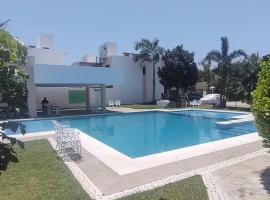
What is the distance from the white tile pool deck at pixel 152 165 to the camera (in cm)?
648

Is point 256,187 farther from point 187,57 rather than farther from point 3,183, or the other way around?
point 187,57

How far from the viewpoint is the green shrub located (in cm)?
651

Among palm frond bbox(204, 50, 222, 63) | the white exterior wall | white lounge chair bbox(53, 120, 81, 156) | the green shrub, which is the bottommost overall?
white lounge chair bbox(53, 120, 81, 156)

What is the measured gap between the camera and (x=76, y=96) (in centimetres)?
3366

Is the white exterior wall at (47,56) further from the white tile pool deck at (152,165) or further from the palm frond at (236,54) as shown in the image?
the white tile pool deck at (152,165)

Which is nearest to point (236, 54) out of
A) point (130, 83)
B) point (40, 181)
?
point (130, 83)

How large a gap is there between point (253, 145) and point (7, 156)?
32.4 ft

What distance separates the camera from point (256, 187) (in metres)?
6.14

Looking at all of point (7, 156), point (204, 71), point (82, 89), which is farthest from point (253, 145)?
point (204, 71)

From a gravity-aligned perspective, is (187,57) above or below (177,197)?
above

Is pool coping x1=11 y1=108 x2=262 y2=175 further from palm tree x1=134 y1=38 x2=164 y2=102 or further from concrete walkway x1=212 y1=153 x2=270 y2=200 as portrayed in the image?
palm tree x1=134 y1=38 x2=164 y2=102

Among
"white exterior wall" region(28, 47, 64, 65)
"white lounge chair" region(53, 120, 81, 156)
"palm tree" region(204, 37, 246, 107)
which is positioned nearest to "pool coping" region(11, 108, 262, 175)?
"white lounge chair" region(53, 120, 81, 156)

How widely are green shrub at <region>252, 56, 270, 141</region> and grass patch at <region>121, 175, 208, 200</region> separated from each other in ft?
6.11

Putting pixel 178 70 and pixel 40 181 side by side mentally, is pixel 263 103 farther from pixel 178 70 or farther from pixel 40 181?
pixel 178 70
